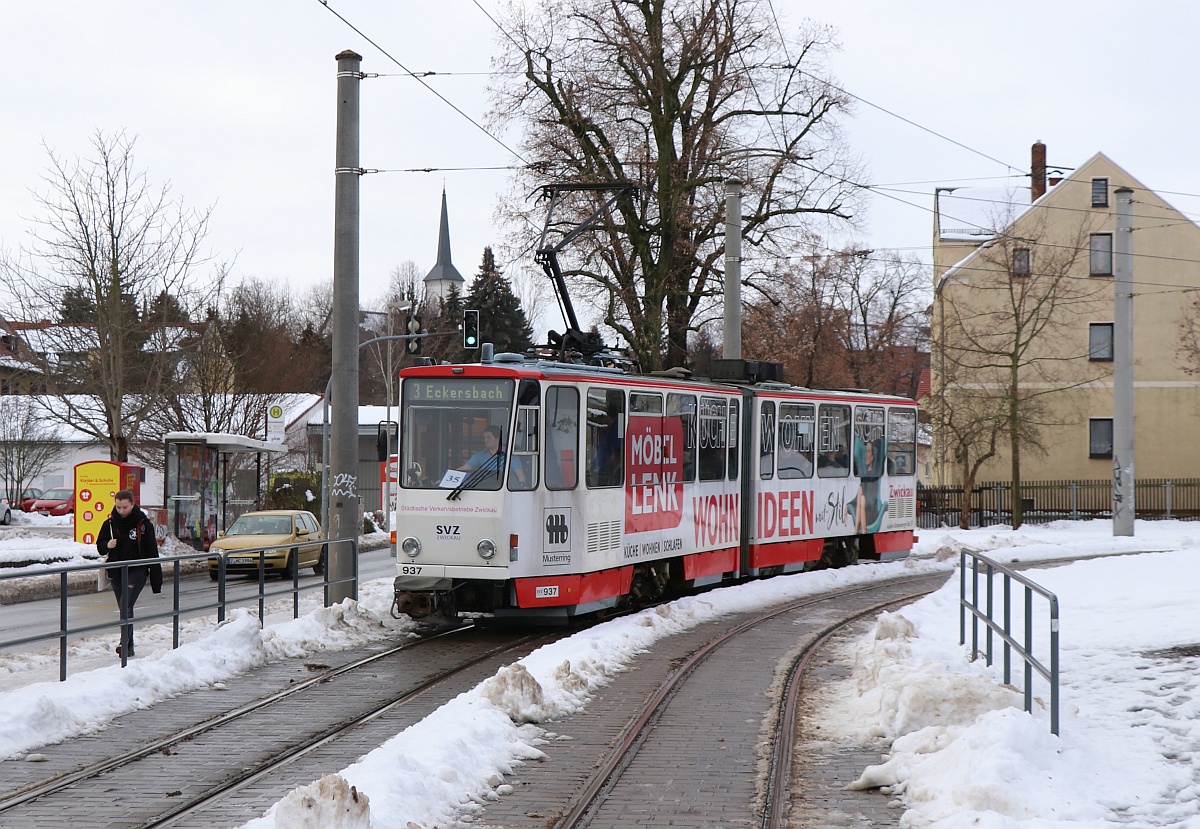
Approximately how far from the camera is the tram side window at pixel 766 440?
20.7 metres

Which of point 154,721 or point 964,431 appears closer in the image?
point 154,721

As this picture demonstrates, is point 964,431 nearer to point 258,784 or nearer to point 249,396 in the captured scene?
point 249,396

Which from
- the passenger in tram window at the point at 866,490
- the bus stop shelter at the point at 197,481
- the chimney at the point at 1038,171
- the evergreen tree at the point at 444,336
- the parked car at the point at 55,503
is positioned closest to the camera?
the passenger in tram window at the point at 866,490

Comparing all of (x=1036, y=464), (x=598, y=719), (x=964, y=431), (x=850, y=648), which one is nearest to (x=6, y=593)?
(x=598, y=719)

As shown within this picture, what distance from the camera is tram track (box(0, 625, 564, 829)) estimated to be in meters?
7.32

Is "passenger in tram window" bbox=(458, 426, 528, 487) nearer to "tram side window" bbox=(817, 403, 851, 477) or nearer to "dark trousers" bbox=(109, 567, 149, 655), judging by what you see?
"dark trousers" bbox=(109, 567, 149, 655)

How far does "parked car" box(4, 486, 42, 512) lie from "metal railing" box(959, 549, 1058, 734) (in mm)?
48369

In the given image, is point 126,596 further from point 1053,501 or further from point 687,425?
point 1053,501

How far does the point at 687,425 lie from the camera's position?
1822 cm

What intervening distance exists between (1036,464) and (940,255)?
12.4m

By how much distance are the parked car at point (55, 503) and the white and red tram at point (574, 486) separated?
41.8m

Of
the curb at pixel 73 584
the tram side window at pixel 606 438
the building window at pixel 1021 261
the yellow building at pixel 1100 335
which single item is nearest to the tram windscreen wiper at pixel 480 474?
the tram side window at pixel 606 438

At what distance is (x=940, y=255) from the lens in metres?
58.5

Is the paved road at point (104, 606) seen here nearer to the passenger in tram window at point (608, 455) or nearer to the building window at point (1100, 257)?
the passenger in tram window at point (608, 455)
